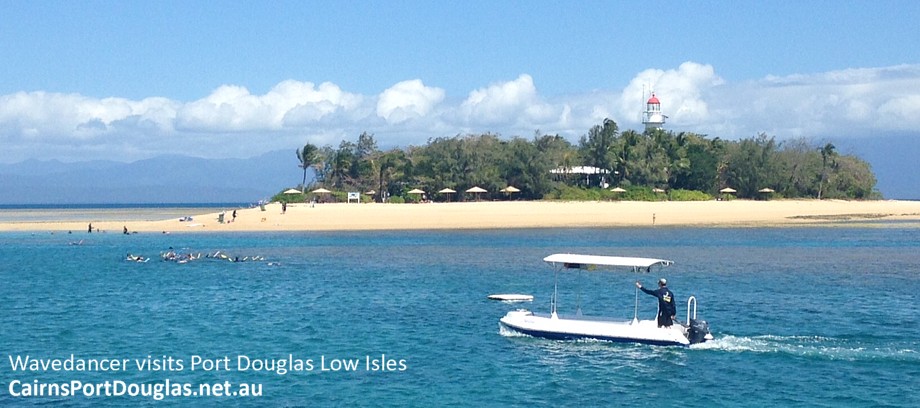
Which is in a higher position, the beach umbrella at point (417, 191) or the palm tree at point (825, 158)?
the palm tree at point (825, 158)

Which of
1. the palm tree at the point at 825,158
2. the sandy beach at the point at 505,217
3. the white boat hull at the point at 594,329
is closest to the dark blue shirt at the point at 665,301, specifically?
the white boat hull at the point at 594,329

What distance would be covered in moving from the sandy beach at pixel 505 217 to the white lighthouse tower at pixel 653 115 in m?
40.8

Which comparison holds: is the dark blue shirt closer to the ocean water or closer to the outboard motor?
the outboard motor

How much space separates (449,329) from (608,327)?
16.2 ft

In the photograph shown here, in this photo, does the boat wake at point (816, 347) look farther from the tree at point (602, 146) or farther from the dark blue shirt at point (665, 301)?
the tree at point (602, 146)

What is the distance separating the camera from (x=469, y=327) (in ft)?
94.5

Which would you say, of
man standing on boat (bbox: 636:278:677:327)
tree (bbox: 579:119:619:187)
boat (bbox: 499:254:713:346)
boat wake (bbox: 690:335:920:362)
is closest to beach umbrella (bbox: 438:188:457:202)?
tree (bbox: 579:119:619:187)

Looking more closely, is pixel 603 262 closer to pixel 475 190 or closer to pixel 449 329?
pixel 449 329

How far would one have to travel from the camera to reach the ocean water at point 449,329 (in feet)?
68.5

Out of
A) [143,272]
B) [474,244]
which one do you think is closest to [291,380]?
[143,272]

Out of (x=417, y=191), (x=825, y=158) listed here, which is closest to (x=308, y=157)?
(x=417, y=191)

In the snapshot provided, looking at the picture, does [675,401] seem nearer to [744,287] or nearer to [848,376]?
[848,376]

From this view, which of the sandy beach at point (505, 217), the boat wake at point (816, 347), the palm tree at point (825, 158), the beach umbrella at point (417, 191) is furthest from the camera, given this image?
the palm tree at point (825, 158)

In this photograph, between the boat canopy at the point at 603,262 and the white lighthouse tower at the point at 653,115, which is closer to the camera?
the boat canopy at the point at 603,262
